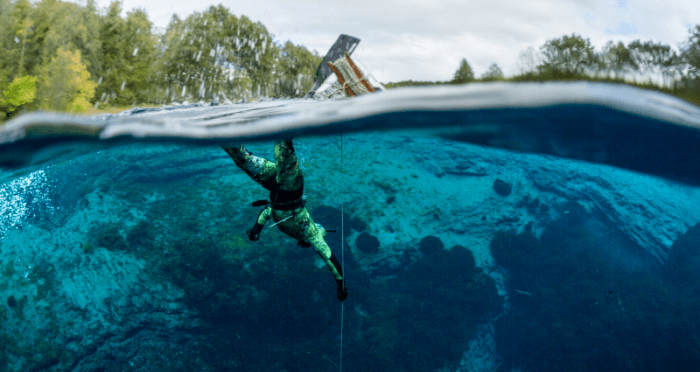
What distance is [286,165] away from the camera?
15.7 feet

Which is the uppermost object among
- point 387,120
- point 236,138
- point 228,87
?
point 228,87

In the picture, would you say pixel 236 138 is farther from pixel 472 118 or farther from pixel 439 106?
pixel 472 118

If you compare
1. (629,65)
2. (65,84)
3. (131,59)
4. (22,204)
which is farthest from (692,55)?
(22,204)

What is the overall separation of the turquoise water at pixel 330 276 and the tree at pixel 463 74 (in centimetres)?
379

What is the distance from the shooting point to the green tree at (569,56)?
3781 mm

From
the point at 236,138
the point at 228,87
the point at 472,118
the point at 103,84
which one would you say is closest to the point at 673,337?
the point at 472,118

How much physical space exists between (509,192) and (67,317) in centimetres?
1690

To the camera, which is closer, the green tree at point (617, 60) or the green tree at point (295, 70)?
the green tree at point (617, 60)

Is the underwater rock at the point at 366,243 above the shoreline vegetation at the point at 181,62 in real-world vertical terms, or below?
below

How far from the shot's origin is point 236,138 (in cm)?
550

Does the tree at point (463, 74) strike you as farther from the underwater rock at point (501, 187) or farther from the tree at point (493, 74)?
the underwater rock at point (501, 187)

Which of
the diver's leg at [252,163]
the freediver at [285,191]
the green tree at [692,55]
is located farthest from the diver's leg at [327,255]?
the green tree at [692,55]

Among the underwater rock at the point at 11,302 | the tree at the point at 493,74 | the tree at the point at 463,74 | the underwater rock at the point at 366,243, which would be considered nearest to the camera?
the tree at the point at 493,74

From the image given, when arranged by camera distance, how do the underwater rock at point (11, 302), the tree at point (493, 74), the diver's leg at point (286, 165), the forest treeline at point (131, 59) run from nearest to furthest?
the tree at point (493, 74) → the diver's leg at point (286, 165) → the forest treeline at point (131, 59) → the underwater rock at point (11, 302)
